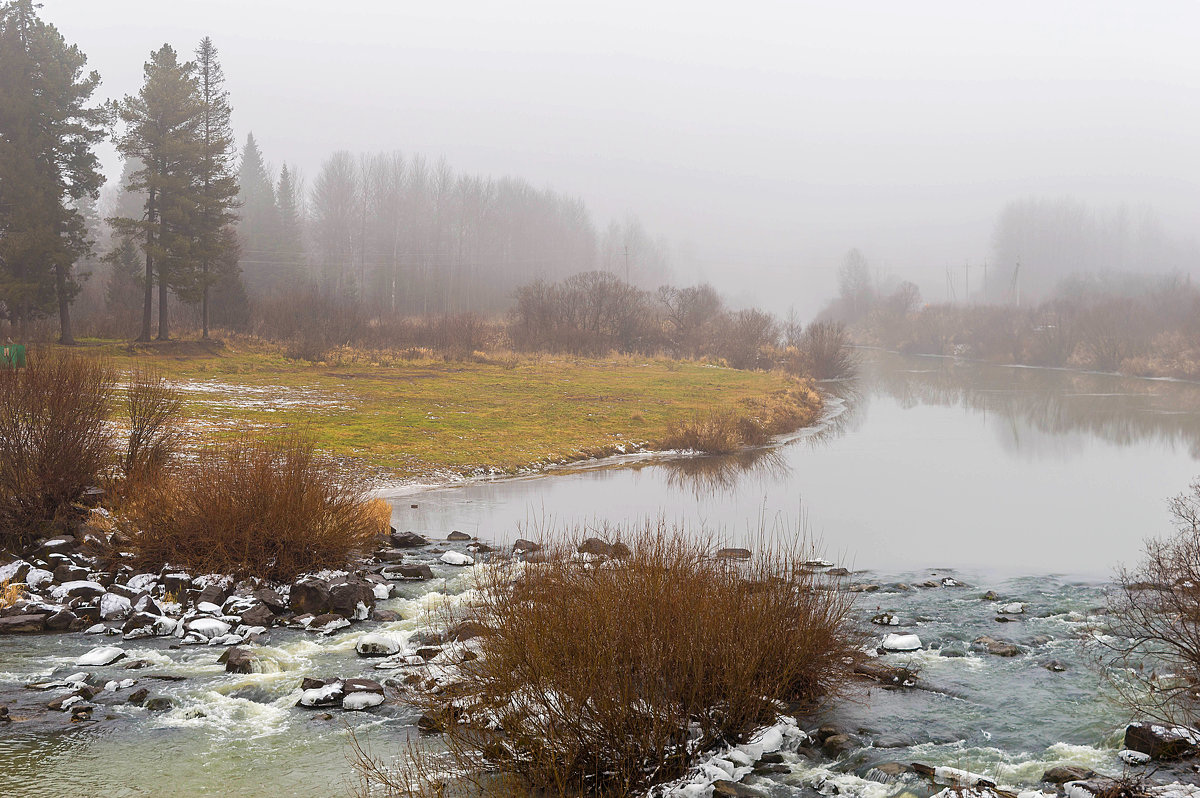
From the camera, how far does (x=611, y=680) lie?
586cm

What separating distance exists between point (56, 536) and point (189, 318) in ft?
156

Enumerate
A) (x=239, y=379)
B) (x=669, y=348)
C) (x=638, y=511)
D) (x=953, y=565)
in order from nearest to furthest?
(x=953, y=565), (x=638, y=511), (x=239, y=379), (x=669, y=348)

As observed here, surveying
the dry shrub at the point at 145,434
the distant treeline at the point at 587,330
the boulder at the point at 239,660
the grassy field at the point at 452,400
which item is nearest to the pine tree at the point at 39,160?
the grassy field at the point at 452,400

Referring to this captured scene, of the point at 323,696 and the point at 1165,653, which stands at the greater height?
the point at 1165,653

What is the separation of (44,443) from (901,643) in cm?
1214

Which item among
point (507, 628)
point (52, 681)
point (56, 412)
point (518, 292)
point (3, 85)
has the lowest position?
point (52, 681)

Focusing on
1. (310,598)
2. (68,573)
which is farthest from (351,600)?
(68,573)

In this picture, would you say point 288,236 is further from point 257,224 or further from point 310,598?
point 310,598

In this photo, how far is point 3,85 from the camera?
41031 millimetres

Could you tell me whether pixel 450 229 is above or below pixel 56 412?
above

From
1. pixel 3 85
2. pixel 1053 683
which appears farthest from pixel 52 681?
pixel 3 85

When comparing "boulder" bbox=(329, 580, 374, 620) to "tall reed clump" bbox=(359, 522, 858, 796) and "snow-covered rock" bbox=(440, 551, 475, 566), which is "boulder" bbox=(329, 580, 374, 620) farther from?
"tall reed clump" bbox=(359, 522, 858, 796)

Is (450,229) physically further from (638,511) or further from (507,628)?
(507,628)

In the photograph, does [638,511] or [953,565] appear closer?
[953,565]
